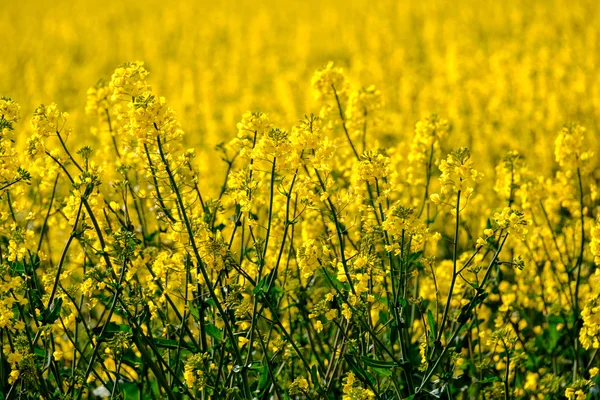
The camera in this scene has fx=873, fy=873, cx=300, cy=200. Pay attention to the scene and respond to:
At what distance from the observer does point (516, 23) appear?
13711mm

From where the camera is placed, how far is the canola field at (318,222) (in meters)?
2.83

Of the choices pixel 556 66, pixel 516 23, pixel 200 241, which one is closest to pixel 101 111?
pixel 200 241

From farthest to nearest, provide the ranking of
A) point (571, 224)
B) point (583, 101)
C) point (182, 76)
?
point (182, 76) → point (583, 101) → point (571, 224)

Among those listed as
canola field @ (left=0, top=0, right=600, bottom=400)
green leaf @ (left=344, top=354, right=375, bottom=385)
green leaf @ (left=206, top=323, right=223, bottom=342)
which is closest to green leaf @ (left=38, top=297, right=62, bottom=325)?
canola field @ (left=0, top=0, right=600, bottom=400)

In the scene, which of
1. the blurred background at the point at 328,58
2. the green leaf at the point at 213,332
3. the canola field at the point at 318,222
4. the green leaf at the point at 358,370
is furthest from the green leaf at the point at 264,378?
the blurred background at the point at 328,58

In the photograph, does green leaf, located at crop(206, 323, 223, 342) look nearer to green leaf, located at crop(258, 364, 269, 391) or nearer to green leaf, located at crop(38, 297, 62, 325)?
green leaf, located at crop(258, 364, 269, 391)

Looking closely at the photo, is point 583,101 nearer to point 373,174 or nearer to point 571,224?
point 571,224

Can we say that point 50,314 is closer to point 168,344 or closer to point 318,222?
point 168,344

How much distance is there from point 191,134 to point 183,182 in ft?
21.6

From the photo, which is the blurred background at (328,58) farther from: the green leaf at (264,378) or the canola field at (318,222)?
the green leaf at (264,378)

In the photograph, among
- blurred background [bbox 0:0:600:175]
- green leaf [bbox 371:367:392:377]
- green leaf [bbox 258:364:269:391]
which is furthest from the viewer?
blurred background [bbox 0:0:600:175]

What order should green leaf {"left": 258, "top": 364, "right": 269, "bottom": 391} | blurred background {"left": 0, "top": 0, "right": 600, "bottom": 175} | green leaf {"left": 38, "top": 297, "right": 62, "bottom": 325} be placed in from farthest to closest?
blurred background {"left": 0, "top": 0, "right": 600, "bottom": 175}
green leaf {"left": 258, "top": 364, "right": 269, "bottom": 391}
green leaf {"left": 38, "top": 297, "right": 62, "bottom": 325}

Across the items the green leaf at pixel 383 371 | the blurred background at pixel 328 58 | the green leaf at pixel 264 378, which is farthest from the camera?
the blurred background at pixel 328 58

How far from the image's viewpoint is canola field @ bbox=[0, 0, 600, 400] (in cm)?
283
